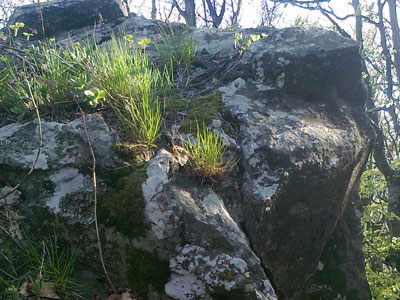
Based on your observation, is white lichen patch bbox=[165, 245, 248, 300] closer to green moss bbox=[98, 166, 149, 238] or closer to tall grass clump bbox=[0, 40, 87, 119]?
green moss bbox=[98, 166, 149, 238]

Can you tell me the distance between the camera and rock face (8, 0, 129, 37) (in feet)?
17.2

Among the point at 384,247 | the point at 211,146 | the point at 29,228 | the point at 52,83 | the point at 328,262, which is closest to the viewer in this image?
the point at 29,228

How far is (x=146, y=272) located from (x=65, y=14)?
4525 mm

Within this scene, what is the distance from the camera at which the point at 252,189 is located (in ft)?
9.04

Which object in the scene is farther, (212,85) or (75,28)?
(75,28)

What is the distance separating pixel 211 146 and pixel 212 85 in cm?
134

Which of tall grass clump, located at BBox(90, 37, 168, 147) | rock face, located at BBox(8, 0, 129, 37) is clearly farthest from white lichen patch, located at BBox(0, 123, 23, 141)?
rock face, located at BBox(8, 0, 129, 37)

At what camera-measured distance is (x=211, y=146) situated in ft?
8.60

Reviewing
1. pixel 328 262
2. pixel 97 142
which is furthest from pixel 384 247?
pixel 97 142

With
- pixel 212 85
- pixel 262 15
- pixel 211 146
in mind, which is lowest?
pixel 211 146

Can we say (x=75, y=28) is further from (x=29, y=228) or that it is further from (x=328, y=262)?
(x=328, y=262)

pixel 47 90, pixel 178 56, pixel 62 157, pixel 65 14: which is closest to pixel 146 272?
pixel 62 157

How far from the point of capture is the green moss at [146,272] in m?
2.16

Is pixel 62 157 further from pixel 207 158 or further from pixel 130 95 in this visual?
pixel 207 158
